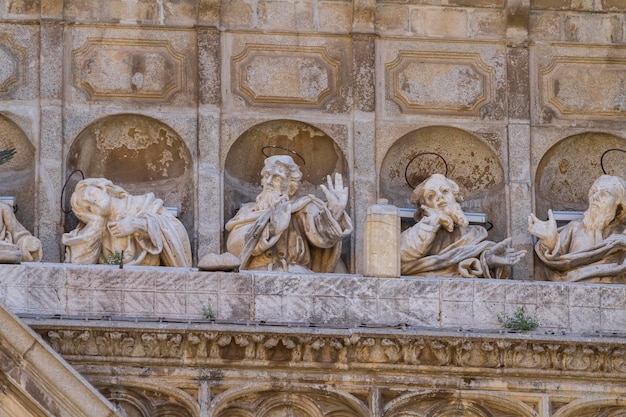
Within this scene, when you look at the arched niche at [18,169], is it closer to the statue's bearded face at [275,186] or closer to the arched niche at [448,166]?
the statue's bearded face at [275,186]

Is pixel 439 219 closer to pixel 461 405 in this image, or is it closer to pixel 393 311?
pixel 393 311

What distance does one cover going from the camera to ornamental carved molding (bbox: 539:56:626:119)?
3166cm

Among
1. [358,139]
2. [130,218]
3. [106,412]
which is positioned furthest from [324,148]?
Answer: [106,412]

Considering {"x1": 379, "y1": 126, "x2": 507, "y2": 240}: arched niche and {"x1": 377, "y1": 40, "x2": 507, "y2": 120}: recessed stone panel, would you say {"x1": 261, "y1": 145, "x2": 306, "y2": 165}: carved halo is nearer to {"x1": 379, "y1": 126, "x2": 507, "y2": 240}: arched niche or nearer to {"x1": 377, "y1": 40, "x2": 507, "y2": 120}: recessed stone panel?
{"x1": 379, "y1": 126, "x2": 507, "y2": 240}: arched niche

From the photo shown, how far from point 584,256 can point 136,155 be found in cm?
448

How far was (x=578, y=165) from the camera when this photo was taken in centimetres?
3175

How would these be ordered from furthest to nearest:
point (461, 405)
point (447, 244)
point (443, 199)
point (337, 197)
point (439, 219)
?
point (443, 199) → point (439, 219) → point (447, 244) → point (337, 197) → point (461, 405)

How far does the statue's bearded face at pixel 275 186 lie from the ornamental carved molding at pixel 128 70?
1588mm

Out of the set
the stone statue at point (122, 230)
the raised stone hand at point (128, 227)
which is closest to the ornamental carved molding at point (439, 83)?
the stone statue at point (122, 230)

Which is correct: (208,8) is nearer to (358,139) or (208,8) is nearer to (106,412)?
(358,139)

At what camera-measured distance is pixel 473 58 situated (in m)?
31.7

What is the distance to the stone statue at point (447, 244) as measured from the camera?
2961 cm

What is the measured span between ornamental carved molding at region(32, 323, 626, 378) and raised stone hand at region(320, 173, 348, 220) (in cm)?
195

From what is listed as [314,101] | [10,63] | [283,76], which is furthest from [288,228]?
[10,63]
